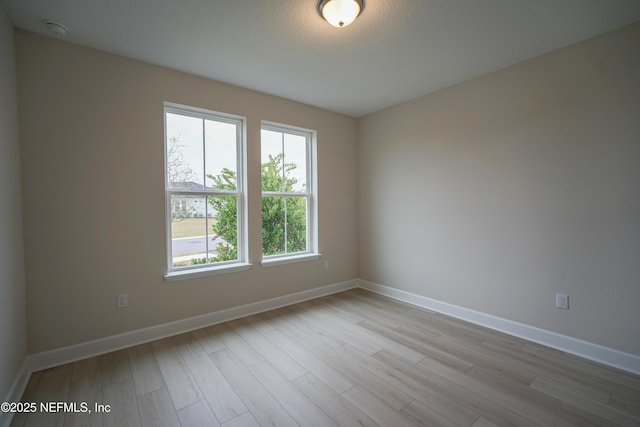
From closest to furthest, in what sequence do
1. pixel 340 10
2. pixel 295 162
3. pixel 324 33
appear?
1. pixel 340 10
2. pixel 324 33
3. pixel 295 162

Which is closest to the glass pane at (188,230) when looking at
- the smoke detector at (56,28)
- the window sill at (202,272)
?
the window sill at (202,272)

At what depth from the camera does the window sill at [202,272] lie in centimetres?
272

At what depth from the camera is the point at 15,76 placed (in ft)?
6.68

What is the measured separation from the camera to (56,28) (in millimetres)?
2033

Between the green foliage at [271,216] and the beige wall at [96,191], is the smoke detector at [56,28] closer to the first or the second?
the beige wall at [96,191]

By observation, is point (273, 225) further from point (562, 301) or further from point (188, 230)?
point (562, 301)

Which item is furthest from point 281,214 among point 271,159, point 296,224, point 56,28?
point 56,28

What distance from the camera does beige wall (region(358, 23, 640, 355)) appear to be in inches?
84.8

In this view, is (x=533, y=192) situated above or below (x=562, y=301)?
above

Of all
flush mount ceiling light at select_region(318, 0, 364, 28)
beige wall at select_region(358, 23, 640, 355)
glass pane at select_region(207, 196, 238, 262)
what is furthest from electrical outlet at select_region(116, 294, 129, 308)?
beige wall at select_region(358, 23, 640, 355)

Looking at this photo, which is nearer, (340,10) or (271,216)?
(340,10)

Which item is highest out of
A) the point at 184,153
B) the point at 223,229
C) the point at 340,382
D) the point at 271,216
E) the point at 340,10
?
the point at 340,10

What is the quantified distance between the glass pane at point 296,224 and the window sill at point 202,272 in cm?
75

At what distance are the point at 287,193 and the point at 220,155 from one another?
98 centimetres
